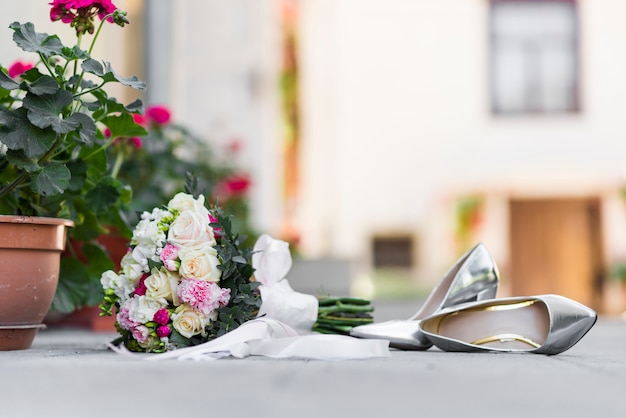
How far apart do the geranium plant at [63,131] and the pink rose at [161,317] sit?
23 cm

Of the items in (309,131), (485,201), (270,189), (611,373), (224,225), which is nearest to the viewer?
(611,373)

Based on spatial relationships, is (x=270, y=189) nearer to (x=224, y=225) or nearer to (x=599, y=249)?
(x=599, y=249)

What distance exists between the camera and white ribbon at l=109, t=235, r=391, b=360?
4.11 feet

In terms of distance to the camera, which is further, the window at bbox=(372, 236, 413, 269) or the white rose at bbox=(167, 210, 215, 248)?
the window at bbox=(372, 236, 413, 269)

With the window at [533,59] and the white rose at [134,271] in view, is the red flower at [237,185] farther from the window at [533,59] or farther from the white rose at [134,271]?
the window at [533,59]

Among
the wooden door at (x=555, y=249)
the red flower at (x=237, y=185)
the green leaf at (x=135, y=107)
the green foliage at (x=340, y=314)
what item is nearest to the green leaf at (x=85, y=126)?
the green leaf at (x=135, y=107)

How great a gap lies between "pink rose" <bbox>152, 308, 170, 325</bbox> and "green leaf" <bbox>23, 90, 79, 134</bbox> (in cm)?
30

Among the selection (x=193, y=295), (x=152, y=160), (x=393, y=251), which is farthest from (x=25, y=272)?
(x=393, y=251)

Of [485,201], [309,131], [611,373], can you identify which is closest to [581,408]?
[611,373]

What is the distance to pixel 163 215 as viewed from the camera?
1418mm

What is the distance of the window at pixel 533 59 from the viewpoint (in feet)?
29.9

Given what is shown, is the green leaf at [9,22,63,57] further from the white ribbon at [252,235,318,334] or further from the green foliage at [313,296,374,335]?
the green foliage at [313,296,374,335]

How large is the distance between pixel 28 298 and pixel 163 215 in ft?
0.82

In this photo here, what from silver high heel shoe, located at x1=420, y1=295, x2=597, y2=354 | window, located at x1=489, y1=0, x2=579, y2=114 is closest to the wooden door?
window, located at x1=489, y1=0, x2=579, y2=114
